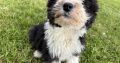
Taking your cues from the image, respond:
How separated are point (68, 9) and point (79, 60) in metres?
1.45

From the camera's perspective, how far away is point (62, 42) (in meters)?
4.38

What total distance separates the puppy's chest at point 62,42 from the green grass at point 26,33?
1.59 ft

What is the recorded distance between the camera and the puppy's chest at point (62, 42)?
14.0 ft

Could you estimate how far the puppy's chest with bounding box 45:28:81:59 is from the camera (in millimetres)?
4277

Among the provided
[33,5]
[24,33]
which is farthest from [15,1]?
[24,33]

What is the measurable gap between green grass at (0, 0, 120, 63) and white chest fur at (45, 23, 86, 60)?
0.48 m

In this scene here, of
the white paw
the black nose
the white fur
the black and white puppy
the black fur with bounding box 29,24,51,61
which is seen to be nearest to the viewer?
the black nose

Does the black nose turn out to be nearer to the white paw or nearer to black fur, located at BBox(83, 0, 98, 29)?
black fur, located at BBox(83, 0, 98, 29)

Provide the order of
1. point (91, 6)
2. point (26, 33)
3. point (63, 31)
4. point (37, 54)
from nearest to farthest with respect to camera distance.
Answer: point (91, 6) < point (63, 31) < point (37, 54) < point (26, 33)

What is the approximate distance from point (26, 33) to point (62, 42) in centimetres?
114

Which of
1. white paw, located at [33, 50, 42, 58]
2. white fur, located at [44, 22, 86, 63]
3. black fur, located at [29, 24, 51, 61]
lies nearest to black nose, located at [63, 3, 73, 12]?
white fur, located at [44, 22, 86, 63]

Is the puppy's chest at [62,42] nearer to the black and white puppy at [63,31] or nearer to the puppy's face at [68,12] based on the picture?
the black and white puppy at [63,31]

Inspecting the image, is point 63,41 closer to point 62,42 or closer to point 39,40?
point 62,42

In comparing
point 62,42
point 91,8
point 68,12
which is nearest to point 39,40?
point 62,42
